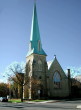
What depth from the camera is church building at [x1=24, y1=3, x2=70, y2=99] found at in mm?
60625

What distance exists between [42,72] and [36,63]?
325 centimetres

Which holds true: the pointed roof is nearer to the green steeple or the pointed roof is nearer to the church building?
the church building

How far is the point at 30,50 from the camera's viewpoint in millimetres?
64062

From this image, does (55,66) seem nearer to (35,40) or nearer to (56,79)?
(56,79)

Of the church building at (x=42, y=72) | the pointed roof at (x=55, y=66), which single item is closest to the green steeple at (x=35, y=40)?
the church building at (x=42, y=72)

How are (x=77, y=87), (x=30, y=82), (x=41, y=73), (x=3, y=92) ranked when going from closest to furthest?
1. (x=30, y=82)
2. (x=41, y=73)
3. (x=77, y=87)
4. (x=3, y=92)

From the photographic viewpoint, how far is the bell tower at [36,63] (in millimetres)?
60162

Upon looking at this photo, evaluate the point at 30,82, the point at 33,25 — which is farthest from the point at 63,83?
the point at 33,25

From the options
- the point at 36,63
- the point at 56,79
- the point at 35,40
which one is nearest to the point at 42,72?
the point at 36,63

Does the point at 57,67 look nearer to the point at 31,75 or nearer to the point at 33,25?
the point at 31,75

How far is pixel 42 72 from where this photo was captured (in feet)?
205

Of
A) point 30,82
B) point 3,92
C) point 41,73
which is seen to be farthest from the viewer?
point 3,92

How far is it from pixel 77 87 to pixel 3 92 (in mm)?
30123

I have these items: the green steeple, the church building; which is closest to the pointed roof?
the church building
